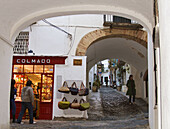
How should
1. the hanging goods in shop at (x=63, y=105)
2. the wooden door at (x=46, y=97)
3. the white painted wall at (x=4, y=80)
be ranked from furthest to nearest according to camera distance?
the wooden door at (x=46, y=97), the hanging goods in shop at (x=63, y=105), the white painted wall at (x=4, y=80)

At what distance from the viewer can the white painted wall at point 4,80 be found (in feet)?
15.9

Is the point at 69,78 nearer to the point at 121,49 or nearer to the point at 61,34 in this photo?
the point at 61,34

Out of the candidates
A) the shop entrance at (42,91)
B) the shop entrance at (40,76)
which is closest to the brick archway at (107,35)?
the shop entrance at (40,76)

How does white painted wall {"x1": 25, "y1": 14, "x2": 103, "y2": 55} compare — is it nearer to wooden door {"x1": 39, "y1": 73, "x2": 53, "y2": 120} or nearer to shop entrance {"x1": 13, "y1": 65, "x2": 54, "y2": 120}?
shop entrance {"x1": 13, "y1": 65, "x2": 54, "y2": 120}

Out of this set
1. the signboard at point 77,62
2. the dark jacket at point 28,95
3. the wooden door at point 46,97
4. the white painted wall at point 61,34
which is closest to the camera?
the dark jacket at point 28,95

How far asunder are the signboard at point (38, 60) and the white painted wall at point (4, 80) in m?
3.55

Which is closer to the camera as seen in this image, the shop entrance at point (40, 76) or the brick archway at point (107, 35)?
the shop entrance at point (40, 76)

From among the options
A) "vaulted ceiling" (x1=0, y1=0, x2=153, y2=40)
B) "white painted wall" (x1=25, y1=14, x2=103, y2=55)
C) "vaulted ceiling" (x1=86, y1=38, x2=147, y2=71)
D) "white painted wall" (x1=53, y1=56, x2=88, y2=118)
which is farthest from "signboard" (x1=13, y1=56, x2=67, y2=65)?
"vaulted ceiling" (x1=0, y1=0, x2=153, y2=40)

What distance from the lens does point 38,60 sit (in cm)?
891

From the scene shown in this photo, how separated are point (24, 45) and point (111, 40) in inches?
181

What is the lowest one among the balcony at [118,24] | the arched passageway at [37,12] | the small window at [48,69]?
the small window at [48,69]

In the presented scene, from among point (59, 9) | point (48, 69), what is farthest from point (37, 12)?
point (48, 69)

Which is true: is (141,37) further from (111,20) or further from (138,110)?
(138,110)

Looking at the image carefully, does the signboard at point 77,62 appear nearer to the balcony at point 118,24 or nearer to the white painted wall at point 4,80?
the balcony at point 118,24
